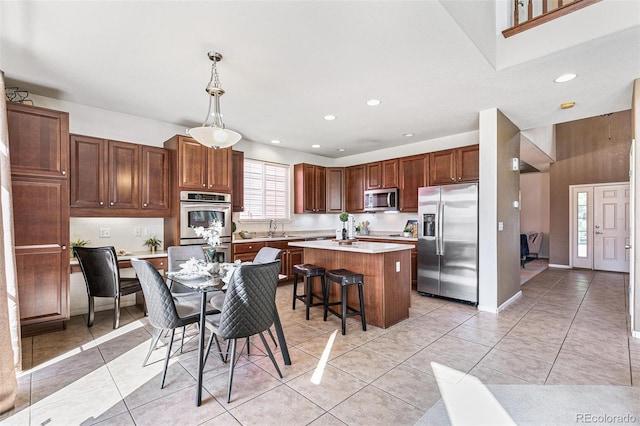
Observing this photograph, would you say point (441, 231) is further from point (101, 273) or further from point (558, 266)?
point (558, 266)

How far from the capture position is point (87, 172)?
3750 mm

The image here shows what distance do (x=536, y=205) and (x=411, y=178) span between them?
631cm

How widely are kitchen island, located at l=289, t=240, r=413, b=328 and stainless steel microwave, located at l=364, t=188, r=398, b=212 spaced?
211 centimetres

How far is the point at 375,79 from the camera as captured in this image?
10.4 ft

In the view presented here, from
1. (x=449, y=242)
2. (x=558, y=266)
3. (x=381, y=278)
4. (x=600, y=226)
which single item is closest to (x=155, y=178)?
(x=381, y=278)

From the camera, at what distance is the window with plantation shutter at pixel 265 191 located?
5762mm

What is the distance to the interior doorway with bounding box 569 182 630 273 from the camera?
6789mm

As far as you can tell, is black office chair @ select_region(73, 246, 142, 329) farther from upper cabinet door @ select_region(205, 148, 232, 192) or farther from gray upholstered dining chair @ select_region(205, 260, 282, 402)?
gray upholstered dining chair @ select_region(205, 260, 282, 402)

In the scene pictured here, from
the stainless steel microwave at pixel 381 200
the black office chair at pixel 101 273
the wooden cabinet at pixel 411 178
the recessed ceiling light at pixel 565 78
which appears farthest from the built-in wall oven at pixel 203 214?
the recessed ceiling light at pixel 565 78

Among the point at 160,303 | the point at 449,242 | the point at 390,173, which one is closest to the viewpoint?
the point at 160,303

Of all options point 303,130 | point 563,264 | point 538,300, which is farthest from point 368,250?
point 563,264

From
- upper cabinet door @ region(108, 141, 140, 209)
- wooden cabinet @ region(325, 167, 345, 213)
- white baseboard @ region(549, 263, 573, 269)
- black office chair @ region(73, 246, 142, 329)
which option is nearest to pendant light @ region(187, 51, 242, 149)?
black office chair @ region(73, 246, 142, 329)

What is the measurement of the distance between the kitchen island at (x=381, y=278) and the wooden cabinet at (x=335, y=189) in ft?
9.03

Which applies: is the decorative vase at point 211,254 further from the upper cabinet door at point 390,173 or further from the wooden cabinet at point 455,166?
the upper cabinet door at point 390,173
